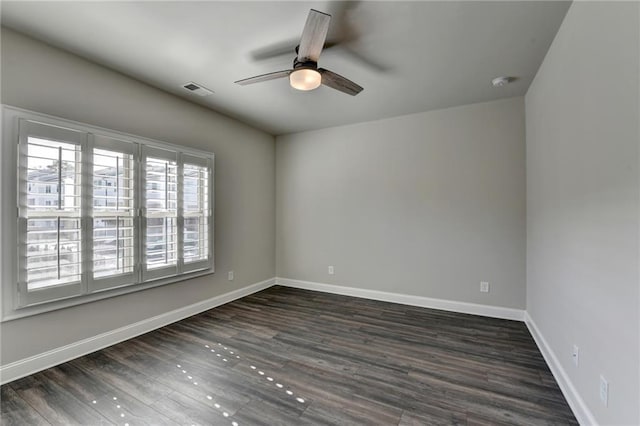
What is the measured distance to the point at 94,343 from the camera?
262 centimetres

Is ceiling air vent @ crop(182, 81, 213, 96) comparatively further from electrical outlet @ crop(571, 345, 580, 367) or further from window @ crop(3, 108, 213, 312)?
electrical outlet @ crop(571, 345, 580, 367)

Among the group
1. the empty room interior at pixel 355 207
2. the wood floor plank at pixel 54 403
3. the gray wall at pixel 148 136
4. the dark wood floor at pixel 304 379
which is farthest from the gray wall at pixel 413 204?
the wood floor plank at pixel 54 403

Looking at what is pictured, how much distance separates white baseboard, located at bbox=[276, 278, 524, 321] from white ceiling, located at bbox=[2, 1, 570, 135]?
266cm

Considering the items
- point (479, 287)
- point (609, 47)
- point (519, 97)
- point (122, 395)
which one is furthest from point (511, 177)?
point (122, 395)

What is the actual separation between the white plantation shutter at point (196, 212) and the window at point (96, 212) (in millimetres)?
13

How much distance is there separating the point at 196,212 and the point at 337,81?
7.95 feet

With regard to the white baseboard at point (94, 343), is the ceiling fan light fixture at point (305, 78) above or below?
above

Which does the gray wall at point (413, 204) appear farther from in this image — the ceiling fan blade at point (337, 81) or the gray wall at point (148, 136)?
the ceiling fan blade at point (337, 81)

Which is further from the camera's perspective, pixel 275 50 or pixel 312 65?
pixel 275 50

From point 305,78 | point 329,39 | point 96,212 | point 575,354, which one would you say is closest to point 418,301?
point 575,354

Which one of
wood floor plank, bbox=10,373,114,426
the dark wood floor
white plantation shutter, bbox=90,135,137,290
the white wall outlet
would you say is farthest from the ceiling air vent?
the white wall outlet

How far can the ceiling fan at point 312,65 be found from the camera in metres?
1.81

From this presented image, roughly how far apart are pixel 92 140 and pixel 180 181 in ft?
3.15

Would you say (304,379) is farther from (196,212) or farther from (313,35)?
(313,35)
